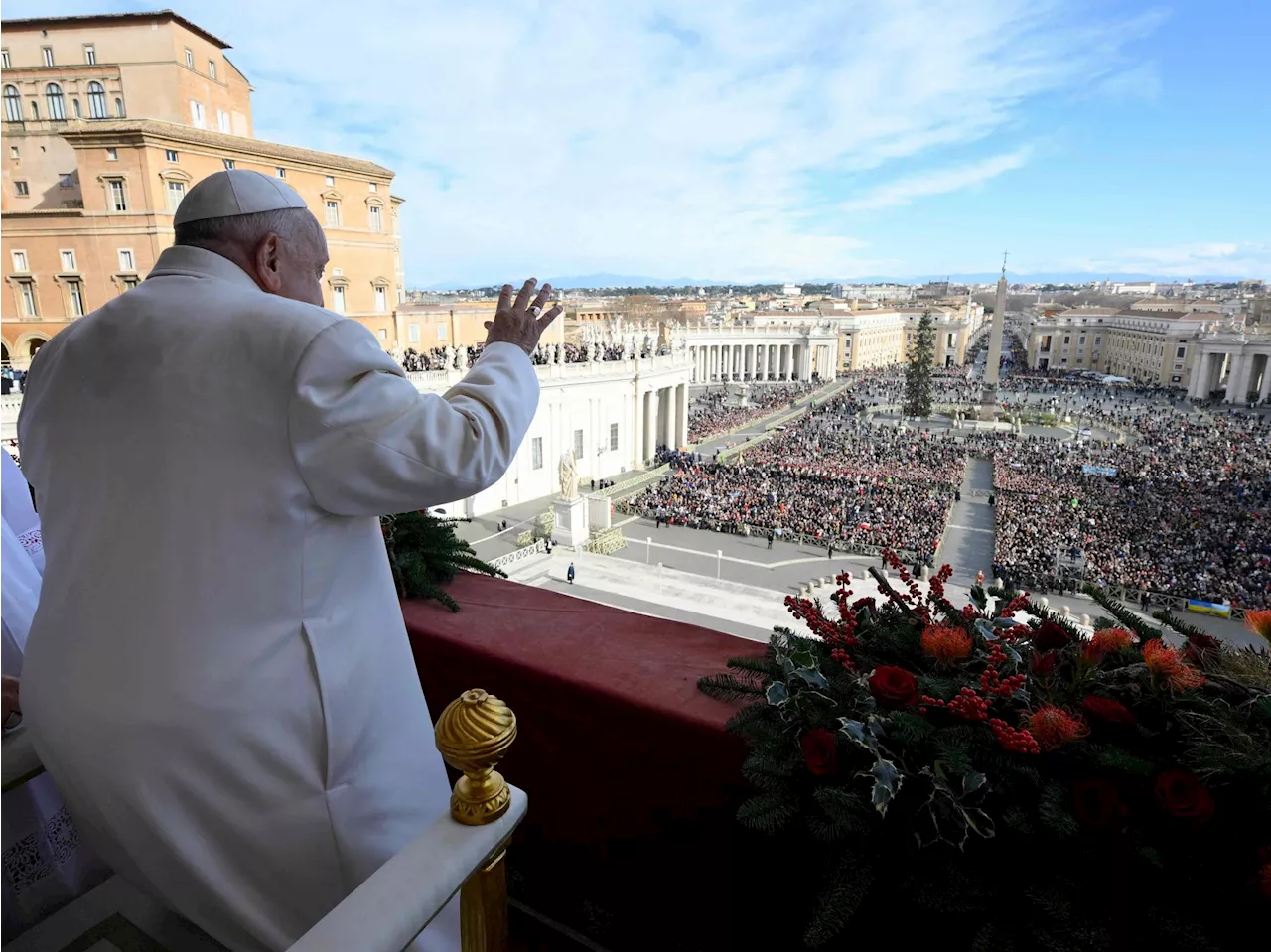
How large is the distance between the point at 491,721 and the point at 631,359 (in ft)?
99.9

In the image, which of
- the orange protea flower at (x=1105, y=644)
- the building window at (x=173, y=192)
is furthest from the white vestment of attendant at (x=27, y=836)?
the building window at (x=173, y=192)

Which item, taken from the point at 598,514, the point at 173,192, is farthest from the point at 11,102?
the point at 598,514

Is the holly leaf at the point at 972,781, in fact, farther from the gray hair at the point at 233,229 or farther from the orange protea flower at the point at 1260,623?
the gray hair at the point at 233,229

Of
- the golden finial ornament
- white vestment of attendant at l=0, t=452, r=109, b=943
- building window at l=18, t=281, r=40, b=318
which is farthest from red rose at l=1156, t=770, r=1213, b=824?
building window at l=18, t=281, r=40, b=318

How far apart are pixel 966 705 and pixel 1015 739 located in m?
0.12

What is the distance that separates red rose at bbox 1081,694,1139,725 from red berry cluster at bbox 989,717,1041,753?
0.58 feet

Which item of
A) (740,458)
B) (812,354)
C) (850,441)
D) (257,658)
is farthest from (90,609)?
(812,354)

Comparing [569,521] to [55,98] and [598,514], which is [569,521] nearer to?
[598,514]

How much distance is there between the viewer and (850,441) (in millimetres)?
35062

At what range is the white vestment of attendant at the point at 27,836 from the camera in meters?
1.93

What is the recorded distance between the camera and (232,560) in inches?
49.9

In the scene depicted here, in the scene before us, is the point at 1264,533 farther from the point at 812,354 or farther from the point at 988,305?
the point at 988,305

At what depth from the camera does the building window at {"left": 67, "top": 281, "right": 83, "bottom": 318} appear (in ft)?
68.7

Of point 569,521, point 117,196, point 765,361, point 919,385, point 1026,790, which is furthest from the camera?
point 765,361
